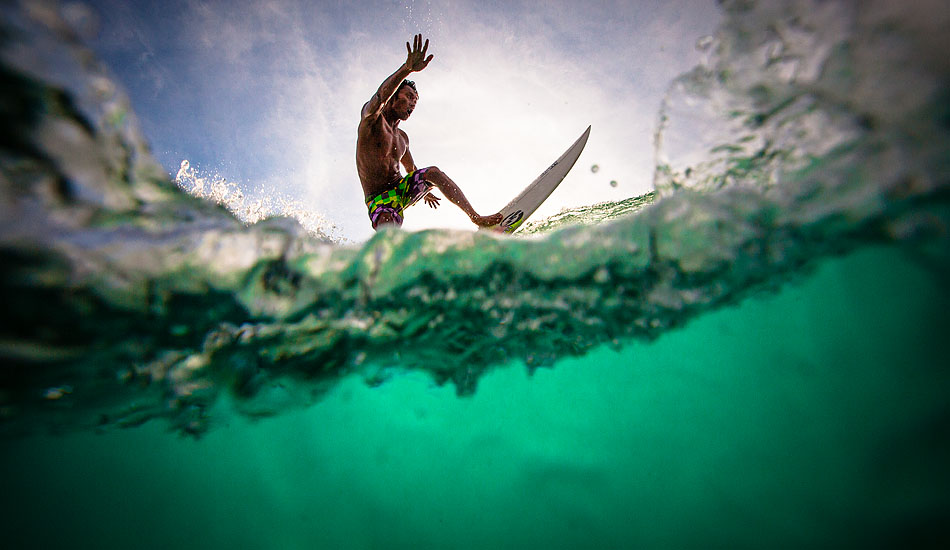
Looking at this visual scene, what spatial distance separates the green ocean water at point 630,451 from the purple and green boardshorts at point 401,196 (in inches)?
122

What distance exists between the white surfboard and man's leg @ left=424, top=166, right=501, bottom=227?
6.4 inches

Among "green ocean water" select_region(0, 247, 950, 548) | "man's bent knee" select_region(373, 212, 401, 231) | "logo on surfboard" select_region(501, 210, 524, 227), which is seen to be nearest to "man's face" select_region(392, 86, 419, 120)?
"man's bent knee" select_region(373, 212, 401, 231)

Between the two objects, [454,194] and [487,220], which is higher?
[454,194]

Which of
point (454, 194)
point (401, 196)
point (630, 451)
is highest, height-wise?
point (401, 196)

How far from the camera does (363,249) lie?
9.79 feet

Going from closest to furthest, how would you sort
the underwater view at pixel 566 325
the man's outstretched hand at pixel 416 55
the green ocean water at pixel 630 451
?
the underwater view at pixel 566 325
the green ocean water at pixel 630 451
the man's outstretched hand at pixel 416 55

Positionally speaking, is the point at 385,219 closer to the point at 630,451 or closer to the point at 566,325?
the point at 566,325

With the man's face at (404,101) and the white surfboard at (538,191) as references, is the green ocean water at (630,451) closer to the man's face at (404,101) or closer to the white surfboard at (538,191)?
the white surfboard at (538,191)

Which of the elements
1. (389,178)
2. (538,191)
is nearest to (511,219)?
(538,191)

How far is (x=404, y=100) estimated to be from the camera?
6574mm

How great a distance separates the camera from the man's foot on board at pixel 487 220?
615cm

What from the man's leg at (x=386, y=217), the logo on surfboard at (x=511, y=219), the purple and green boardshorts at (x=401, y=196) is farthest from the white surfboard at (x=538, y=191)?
the man's leg at (x=386, y=217)

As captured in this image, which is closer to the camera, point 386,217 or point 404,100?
point 386,217

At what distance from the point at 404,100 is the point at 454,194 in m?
2.30
